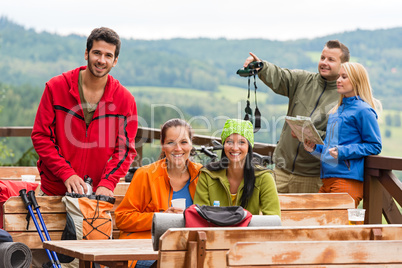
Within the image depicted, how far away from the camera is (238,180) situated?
384 cm

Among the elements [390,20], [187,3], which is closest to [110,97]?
[187,3]

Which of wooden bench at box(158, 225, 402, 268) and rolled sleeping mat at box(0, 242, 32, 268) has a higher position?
wooden bench at box(158, 225, 402, 268)

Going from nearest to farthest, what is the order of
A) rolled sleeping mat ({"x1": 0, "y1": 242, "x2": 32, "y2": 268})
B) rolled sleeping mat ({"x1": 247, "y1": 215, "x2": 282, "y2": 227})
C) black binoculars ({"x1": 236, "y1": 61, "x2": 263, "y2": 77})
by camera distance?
rolled sleeping mat ({"x1": 247, "y1": 215, "x2": 282, "y2": 227}) < rolled sleeping mat ({"x1": 0, "y1": 242, "x2": 32, "y2": 268}) < black binoculars ({"x1": 236, "y1": 61, "x2": 263, "y2": 77})

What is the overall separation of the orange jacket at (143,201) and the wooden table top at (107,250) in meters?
0.23

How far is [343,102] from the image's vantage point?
4.64 metres

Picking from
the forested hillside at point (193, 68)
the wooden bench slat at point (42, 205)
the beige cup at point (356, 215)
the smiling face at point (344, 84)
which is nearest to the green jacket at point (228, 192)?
the beige cup at point (356, 215)

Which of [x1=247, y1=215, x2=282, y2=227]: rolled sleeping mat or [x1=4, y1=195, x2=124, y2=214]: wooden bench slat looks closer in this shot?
[x1=247, y1=215, x2=282, y2=227]: rolled sleeping mat

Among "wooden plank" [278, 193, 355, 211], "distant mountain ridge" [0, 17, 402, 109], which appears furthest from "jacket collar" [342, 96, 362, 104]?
"distant mountain ridge" [0, 17, 402, 109]

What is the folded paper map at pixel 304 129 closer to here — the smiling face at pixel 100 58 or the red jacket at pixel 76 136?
the red jacket at pixel 76 136

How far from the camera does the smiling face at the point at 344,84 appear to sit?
454 cm

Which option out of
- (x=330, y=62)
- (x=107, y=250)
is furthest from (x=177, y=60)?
(x=107, y=250)

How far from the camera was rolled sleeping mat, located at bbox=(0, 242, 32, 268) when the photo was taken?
3.34 meters

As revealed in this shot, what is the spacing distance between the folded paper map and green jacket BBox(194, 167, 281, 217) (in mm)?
730

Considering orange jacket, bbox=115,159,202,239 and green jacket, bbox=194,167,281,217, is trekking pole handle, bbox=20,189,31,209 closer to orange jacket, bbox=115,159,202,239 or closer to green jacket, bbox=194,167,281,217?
orange jacket, bbox=115,159,202,239
